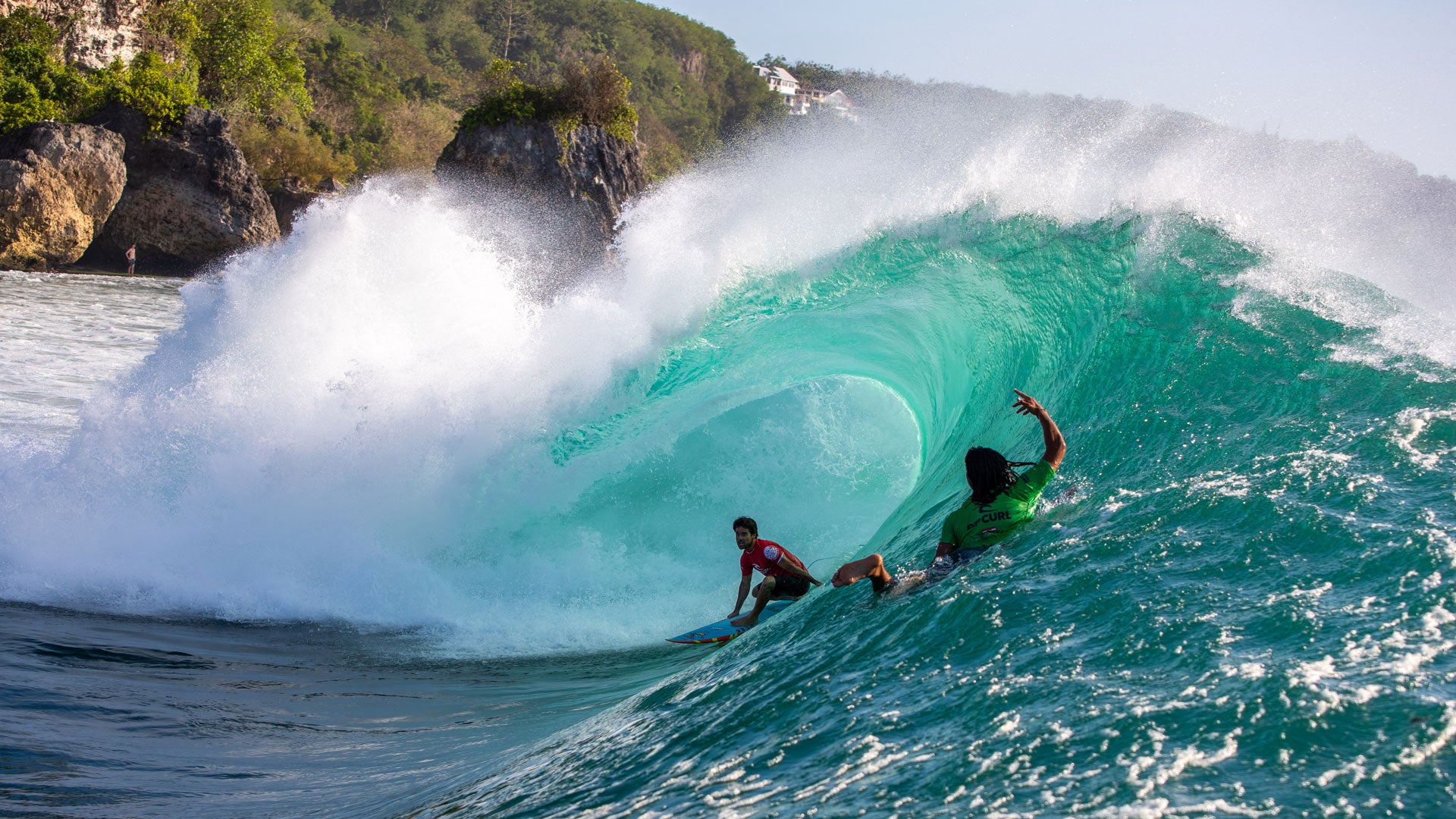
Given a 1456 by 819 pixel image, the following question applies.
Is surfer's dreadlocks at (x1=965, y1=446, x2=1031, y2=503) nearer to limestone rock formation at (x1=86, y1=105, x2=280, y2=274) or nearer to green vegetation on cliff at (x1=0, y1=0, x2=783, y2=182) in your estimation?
green vegetation on cliff at (x1=0, y1=0, x2=783, y2=182)

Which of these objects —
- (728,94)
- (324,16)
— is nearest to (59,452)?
(324,16)

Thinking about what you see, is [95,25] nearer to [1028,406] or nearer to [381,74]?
[381,74]

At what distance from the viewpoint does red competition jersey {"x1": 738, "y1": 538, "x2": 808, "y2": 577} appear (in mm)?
6777

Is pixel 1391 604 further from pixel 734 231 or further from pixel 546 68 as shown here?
pixel 546 68

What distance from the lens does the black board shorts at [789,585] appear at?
680 cm

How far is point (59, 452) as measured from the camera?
31.9ft

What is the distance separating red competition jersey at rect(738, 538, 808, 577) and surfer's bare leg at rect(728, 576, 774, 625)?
0.22 feet

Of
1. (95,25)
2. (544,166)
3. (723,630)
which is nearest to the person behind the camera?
(723,630)

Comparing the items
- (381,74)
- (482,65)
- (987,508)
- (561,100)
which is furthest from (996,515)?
(482,65)

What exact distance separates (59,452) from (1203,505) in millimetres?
10073

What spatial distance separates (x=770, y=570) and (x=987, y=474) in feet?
6.84

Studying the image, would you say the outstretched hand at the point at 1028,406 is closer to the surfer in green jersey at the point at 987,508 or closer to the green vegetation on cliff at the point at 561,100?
the surfer in green jersey at the point at 987,508

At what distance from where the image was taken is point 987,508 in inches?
206

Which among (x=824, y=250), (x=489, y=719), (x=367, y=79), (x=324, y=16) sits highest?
(x=324, y=16)
